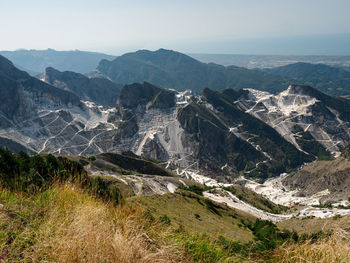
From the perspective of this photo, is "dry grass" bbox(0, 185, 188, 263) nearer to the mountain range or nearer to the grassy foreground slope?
the grassy foreground slope

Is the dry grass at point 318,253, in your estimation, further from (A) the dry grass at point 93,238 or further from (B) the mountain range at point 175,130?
(B) the mountain range at point 175,130

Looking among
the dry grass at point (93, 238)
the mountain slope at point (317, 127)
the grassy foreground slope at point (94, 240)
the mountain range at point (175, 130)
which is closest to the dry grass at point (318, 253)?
the grassy foreground slope at point (94, 240)

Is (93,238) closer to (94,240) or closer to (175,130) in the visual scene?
(94,240)

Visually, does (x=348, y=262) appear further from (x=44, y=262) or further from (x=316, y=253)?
(x=44, y=262)

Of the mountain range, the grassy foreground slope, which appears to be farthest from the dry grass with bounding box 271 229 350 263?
the mountain range

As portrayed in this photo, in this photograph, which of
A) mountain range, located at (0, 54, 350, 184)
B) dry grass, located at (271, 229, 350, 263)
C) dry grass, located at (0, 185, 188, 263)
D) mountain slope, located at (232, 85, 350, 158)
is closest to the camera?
dry grass, located at (0, 185, 188, 263)

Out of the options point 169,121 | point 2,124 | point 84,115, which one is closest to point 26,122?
point 2,124

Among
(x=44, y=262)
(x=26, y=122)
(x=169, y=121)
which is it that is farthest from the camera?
(x=169, y=121)

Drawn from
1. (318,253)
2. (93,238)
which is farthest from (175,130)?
(93,238)

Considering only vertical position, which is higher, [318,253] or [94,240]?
[94,240]
